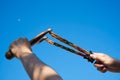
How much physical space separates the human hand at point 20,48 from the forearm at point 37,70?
3.4 inches

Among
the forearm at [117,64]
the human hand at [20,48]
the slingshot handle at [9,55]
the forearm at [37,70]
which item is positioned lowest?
the forearm at [37,70]

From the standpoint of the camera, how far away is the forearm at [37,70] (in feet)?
2.54

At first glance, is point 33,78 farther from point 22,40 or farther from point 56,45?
point 56,45

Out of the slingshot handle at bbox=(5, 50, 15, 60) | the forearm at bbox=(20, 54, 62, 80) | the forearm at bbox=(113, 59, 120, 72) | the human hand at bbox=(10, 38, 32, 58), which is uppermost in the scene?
the slingshot handle at bbox=(5, 50, 15, 60)

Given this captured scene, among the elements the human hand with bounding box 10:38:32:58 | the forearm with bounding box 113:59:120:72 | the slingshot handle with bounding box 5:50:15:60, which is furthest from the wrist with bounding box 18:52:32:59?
the forearm with bounding box 113:59:120:72

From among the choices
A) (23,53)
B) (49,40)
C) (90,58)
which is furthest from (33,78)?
(49,40)

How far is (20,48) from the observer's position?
106 cm

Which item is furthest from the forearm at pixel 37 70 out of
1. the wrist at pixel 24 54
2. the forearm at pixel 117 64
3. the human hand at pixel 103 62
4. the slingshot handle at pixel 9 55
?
the human hand at pixel 103 62

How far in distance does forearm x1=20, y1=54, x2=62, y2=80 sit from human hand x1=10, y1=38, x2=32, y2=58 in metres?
0.09

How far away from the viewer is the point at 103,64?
2309mm

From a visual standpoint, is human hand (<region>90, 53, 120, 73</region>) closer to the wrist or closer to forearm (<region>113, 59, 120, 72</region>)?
forearm (<region>113, 59, 120, 72</region>)

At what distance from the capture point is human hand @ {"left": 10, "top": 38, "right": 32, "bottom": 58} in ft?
3.31

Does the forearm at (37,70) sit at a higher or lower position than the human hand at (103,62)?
lower

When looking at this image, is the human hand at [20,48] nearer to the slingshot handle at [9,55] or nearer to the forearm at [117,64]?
the slingshot handle at [9,55]
